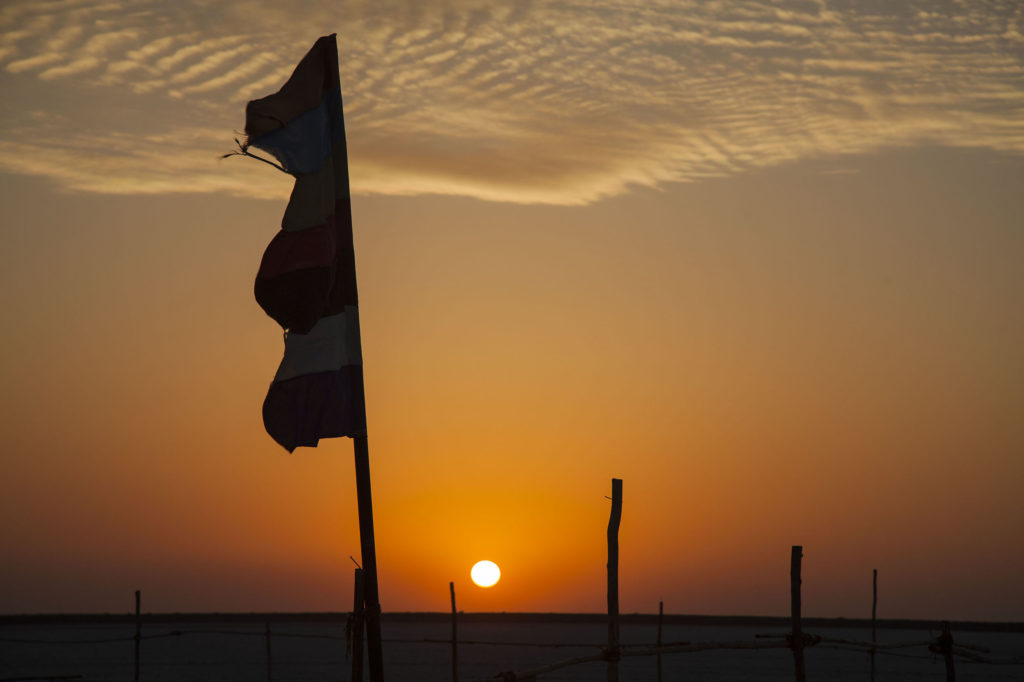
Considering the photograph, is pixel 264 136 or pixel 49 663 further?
pixel 49 663

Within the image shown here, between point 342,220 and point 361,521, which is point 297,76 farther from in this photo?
point 361,521

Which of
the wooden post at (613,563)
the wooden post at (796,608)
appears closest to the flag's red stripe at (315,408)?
the wooden post at (613,563)

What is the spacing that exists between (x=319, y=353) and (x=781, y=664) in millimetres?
80632

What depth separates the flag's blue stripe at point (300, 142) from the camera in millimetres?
10430

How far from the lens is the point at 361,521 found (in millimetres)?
9602

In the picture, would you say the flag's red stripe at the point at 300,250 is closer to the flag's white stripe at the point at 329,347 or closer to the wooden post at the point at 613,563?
the flag's white stripe at the point at 329,347

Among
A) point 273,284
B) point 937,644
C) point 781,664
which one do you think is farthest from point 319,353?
point 781,664

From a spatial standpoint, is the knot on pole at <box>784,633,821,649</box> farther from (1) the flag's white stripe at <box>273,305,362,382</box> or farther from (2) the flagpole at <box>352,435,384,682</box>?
(1) the flag's white stripe at <box>273,305,362,382</box>

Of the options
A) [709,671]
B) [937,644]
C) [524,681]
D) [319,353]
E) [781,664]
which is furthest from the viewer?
[781,664]

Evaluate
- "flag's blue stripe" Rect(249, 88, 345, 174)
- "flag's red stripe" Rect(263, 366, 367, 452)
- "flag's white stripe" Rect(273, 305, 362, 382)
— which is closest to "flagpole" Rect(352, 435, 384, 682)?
"flag's red stripe" Rect(263, 366, 367, 452)

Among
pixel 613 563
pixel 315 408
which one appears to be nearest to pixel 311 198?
pixel 315 408

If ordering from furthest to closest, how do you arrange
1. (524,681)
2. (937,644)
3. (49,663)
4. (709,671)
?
(49,663), (709,671), (937,644), (524,681)

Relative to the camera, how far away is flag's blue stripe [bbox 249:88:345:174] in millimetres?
10430

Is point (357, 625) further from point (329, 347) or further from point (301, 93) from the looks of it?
point (301, 93)
